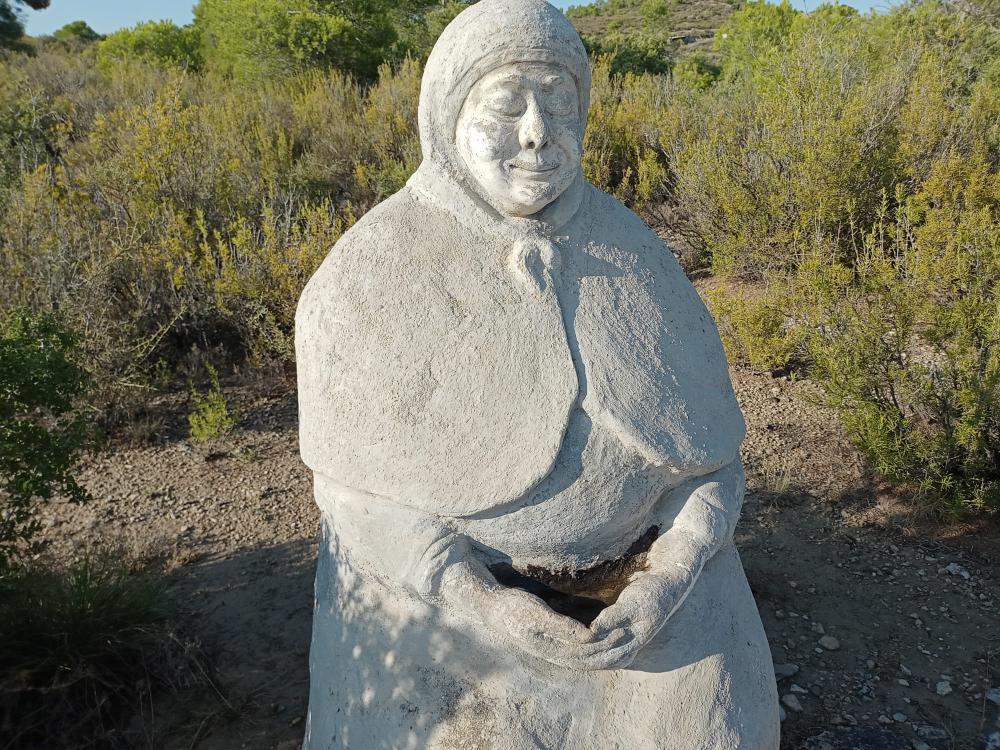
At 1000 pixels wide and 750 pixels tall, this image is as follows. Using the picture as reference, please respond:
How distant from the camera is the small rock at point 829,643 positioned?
2.91m

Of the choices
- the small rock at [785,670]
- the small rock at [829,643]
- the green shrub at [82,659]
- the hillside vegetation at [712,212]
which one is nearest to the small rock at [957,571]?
the hillside vegetation at [712,212]

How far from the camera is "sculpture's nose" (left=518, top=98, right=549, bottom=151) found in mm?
1478

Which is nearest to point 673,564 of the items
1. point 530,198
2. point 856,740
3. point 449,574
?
point 449,574

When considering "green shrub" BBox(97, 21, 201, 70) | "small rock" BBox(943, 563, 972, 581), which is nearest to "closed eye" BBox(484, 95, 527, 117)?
"small rock" BBox(943, 563, 972, 581)

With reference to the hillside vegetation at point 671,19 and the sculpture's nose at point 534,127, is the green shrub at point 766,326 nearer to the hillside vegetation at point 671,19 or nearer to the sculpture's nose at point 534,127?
the sculpture's nose at point 534,127

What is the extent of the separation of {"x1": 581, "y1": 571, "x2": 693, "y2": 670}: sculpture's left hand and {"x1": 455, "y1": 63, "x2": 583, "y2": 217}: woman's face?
0.77 m

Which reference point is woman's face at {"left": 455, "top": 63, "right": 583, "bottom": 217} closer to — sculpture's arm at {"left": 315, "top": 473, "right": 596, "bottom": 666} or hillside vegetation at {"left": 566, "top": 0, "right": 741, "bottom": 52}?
sculpture's arm at {"left": 315, "top": 473, "right": 596, "bottom": 666}

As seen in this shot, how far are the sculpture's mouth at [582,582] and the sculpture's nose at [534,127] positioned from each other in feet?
2.68

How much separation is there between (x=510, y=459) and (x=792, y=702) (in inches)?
69.6

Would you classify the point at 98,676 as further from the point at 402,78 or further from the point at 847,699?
the point at 402,78

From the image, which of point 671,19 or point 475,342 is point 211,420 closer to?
point 475,342

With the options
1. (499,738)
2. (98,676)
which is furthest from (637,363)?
(98,676)

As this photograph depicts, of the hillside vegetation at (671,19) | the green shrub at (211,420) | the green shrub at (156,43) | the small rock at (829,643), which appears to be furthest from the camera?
the hillside vegetation at (671,19)

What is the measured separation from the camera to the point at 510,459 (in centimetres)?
146
